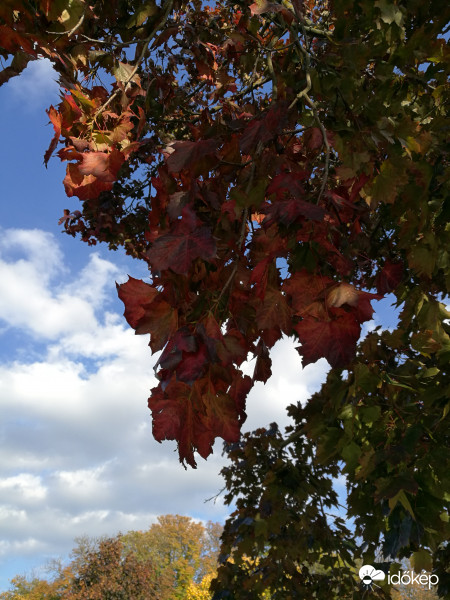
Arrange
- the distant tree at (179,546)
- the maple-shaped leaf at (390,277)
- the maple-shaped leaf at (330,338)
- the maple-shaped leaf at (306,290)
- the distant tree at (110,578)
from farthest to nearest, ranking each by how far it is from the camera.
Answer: the distant tree at (179,546), the distant tree at (110,578), the maple-shaped leaf at (390,277), the maple-shaped leaf at (306,290), the maple-shaped leaf at (330,338)

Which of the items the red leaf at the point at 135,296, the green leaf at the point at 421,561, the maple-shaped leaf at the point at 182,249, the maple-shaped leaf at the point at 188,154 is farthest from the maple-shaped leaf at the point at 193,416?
the green leaf at the point at 421,561

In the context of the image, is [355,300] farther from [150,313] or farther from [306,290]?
[150,313]

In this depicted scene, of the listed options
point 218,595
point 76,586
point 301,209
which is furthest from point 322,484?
point 76,586

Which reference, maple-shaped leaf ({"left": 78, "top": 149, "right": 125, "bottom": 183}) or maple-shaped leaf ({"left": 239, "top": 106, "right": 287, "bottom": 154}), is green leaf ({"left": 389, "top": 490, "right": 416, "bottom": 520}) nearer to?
maple-shaped leaf ({"left": 239, "top": 106, "right": 287, "bottom": 154})

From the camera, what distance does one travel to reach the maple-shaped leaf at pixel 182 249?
1.57m

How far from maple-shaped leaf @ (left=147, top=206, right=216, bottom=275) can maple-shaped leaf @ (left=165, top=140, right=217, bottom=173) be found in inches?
12.6

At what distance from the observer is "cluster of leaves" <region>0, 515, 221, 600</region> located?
67.8 feet

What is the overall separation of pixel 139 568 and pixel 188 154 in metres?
22.8

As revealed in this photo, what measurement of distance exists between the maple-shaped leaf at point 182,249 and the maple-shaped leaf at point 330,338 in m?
0.38

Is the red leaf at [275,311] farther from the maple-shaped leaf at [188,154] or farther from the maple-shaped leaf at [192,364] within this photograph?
the maple-shaped leaf at [188,154]

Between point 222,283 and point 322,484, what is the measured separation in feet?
15.5

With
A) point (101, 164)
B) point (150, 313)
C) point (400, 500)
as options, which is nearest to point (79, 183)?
point (101, 164)

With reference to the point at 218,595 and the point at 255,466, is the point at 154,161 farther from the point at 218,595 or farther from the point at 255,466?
the point at 218,595

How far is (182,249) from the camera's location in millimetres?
1601
